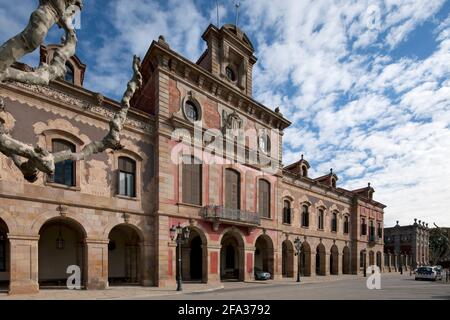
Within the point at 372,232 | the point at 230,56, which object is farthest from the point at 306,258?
the point at 230,56

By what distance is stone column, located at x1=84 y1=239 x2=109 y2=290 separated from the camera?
17234mm

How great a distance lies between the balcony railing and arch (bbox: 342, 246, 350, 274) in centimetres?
1983

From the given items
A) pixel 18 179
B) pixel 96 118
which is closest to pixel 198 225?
pixel 96 118

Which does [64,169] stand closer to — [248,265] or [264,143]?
[248,265]

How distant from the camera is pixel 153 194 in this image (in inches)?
811

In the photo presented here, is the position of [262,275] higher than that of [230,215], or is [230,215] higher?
[230,215]

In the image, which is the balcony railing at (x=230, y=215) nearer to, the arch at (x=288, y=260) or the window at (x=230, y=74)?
the arch at (x=288, y=260)

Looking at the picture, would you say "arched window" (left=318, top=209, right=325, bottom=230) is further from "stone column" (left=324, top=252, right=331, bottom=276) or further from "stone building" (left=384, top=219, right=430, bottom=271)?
"stone building" (left=384, top=219, right=430, bottom=271)

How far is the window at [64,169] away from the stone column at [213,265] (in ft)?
32.8

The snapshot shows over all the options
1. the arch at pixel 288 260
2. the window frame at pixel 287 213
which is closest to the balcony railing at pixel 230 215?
the window frame at pixel 287 213

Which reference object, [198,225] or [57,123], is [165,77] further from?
[198,225]

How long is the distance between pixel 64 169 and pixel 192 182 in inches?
323

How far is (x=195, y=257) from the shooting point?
84.3 ft
